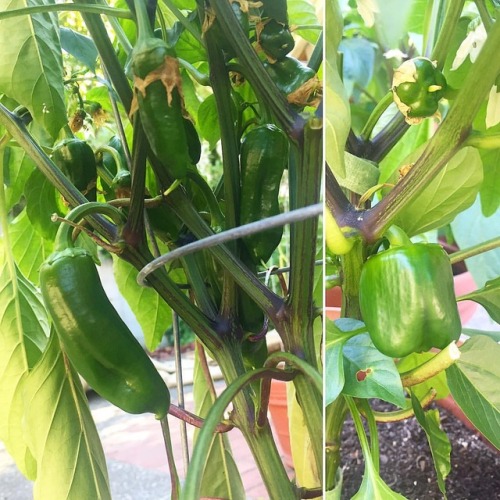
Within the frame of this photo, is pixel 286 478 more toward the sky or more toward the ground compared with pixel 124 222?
more toward the ground

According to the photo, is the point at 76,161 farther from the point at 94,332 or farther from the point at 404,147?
the point at 404,147

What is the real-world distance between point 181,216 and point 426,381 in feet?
1.07

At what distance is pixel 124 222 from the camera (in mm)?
296

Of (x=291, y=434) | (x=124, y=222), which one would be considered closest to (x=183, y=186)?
(x=124, y=222)

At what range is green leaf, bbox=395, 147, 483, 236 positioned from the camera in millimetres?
376

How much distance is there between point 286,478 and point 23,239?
0.27 meters

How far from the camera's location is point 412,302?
30cm

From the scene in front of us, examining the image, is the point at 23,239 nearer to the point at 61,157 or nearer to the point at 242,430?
the point at 61,157

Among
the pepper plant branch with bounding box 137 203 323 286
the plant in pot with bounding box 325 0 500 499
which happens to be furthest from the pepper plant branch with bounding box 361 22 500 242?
the pepper plant branch with bounding box 137 203 323 286

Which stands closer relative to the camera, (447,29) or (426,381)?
(447,29)

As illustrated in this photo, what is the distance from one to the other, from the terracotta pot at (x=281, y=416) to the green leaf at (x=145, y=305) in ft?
0.31

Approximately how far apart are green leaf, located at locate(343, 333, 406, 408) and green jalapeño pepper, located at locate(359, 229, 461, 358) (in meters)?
0.02

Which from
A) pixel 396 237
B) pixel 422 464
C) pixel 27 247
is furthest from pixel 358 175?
pixel 422 464

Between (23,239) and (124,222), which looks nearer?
(124,222)
